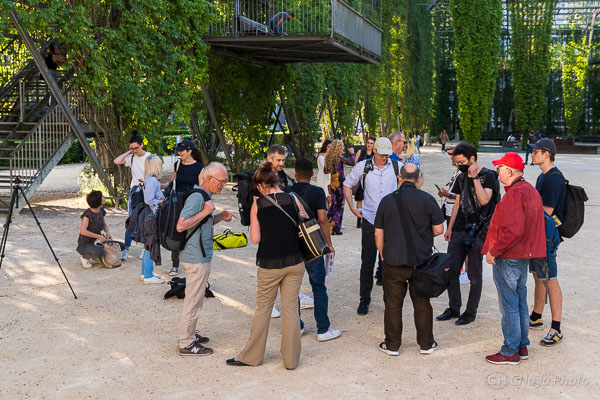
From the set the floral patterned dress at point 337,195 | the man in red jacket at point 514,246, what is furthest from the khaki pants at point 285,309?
the floral patterned dress at point 337,195

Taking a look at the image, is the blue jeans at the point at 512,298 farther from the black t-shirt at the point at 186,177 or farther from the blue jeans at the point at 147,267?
the blue jeans at the point at 147,267

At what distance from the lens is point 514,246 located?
5.20m

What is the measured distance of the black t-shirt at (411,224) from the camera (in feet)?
17.7

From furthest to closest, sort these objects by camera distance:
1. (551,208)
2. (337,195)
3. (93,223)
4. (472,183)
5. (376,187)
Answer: (337,195), (93,223), (376,187), (472,183), (551,208)

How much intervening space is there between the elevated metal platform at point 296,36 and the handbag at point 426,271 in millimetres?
9805

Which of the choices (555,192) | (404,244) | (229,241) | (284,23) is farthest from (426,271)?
(284,23)

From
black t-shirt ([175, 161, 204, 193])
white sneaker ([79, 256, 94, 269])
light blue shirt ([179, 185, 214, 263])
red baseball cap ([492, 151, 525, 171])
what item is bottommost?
white sneaker ([79, 256, 94, 269])

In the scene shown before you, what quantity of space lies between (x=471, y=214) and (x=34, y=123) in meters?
11.4

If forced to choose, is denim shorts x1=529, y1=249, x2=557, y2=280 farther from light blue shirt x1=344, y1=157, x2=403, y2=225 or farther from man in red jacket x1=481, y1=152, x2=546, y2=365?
light blue shirt x1=344, y1=157, x2=403, y2=225

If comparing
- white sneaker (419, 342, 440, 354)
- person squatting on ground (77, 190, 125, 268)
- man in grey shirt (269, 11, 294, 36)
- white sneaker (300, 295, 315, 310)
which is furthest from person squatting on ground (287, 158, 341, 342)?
man in grey shirt (269, 11, 294, 36)

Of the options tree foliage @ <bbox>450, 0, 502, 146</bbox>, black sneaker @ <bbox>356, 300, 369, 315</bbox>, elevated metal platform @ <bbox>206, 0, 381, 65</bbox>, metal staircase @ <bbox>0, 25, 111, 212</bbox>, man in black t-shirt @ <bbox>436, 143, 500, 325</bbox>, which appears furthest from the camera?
tree foliage @ <bbox>450, 0, 502, 146</bbox>

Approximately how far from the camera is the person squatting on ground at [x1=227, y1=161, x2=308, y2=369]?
16.7 feet

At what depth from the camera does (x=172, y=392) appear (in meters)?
4.80

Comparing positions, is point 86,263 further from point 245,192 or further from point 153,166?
point 245,192
